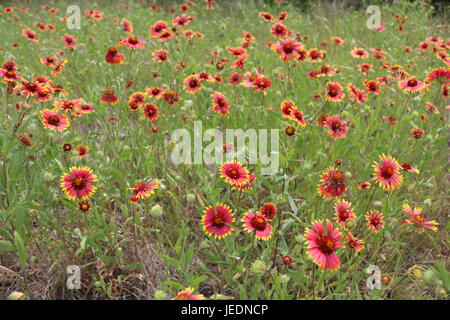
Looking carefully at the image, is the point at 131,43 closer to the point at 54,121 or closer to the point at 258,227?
the point at 54,121

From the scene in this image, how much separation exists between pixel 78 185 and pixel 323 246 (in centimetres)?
108

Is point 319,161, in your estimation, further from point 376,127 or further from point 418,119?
point 418,119

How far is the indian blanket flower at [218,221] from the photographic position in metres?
1.44

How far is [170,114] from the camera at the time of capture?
2.76 m

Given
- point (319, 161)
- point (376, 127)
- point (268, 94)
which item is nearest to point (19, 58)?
point (268, 94)

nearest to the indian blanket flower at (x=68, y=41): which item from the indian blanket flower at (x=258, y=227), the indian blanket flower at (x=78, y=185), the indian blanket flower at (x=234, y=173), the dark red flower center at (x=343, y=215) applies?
the indian blanket flower at (x=78, y=185)

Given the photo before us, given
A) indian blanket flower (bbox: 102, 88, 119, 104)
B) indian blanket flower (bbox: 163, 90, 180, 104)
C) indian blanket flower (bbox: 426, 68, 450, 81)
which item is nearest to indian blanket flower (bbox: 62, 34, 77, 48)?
indian blanket flower (bbox: 102, 88, 119, 104)

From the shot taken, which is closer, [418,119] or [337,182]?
[337,182]

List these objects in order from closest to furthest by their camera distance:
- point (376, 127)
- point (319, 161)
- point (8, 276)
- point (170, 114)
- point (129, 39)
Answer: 1. point (8, 276)
2. point (319, 161)
3. point (376, 127)
4. point (129, 39)
5. point (170, 114)

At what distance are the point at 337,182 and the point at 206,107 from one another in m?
1.47

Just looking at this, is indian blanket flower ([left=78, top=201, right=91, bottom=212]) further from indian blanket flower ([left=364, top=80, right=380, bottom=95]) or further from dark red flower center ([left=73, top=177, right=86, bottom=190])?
indian blanket flower ([left=364, top=80, right=380, bottom=95])

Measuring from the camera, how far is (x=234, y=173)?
1.55m

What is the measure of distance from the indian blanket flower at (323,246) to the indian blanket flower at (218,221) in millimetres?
348

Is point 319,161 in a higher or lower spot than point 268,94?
lower
